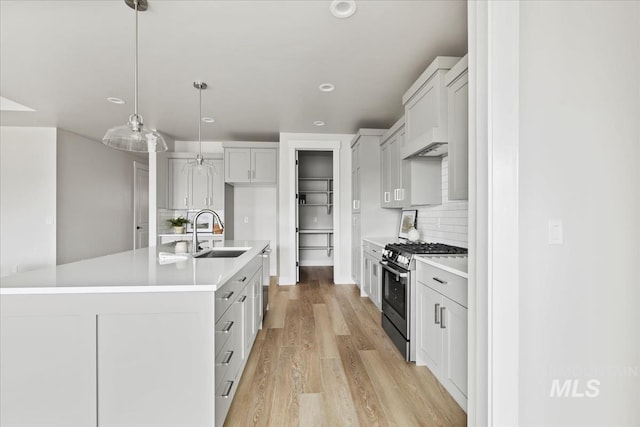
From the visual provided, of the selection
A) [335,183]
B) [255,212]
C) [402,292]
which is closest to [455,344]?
[402,292]

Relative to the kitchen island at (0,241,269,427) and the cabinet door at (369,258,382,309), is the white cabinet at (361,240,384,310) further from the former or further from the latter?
the kitchen island at (0,241,269,427)

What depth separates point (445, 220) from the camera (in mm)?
3119

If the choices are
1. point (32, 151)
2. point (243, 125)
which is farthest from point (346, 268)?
point (32, 151)

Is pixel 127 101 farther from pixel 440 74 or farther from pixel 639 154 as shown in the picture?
pixel 639 154

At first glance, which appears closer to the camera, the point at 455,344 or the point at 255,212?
the point at 455,344

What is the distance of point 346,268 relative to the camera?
5105 mm

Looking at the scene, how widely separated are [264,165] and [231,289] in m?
3.90

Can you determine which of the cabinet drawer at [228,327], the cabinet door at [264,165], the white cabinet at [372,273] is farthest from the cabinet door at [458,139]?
the cabinet door at [264,165]

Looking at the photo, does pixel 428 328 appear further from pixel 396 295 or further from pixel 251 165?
pixel 251 165

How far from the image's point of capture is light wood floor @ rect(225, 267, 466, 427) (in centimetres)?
177

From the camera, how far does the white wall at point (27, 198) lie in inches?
187

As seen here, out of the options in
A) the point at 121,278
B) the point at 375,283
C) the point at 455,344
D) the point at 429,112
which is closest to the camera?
the point at 121,278

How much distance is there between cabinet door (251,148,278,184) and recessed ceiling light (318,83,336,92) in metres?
2.21

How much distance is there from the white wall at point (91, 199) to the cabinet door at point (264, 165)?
3.03 metres
